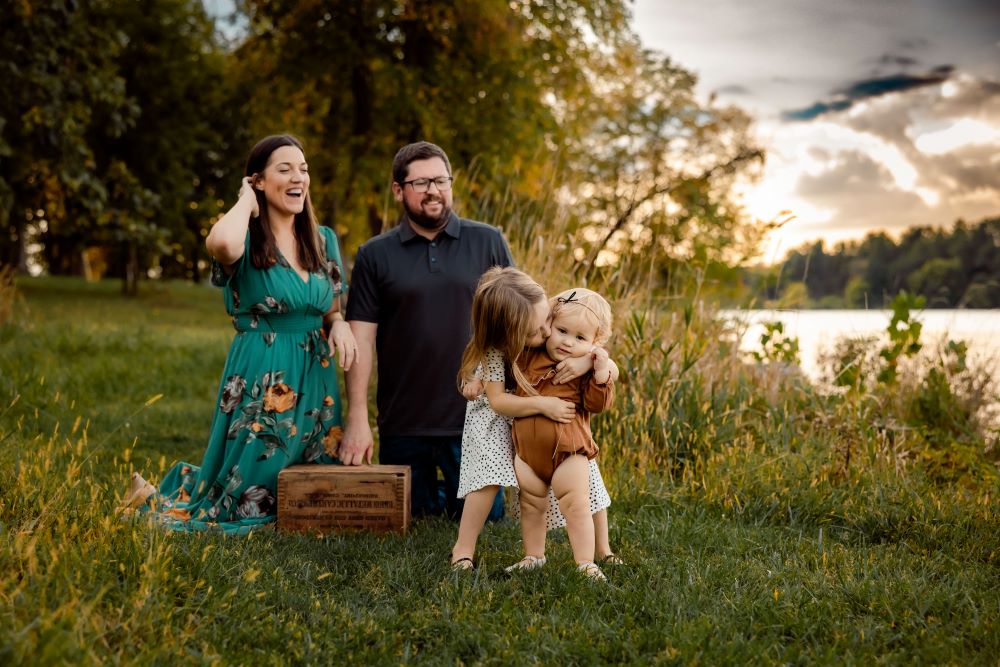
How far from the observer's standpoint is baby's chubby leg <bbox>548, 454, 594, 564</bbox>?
2.95 metres

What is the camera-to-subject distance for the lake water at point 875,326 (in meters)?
5.55

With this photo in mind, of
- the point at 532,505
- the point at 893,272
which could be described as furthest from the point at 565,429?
the point at 893,272

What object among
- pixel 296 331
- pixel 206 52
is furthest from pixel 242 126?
pixel 296 331

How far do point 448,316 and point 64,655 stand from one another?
2.25 metres

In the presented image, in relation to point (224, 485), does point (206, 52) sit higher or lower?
higher

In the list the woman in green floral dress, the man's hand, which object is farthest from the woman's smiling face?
the man's hand

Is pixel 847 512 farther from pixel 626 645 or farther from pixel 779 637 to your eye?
pixel 626 645

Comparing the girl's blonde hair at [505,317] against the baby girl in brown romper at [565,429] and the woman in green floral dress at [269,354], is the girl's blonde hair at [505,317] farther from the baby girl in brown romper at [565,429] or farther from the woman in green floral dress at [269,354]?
the woman in green floral dress at [269,354]

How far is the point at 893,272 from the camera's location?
6.52 m

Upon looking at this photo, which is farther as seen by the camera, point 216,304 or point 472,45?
point 216,304

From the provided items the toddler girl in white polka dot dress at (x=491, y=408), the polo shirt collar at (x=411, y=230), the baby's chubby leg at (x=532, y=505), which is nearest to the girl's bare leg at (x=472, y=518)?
the toddler girl in white polka dot dress at (x=491, y=408)

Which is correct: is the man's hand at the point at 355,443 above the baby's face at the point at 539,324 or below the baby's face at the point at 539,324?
below

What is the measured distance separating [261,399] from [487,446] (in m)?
1.16

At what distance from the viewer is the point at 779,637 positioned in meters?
2.54
